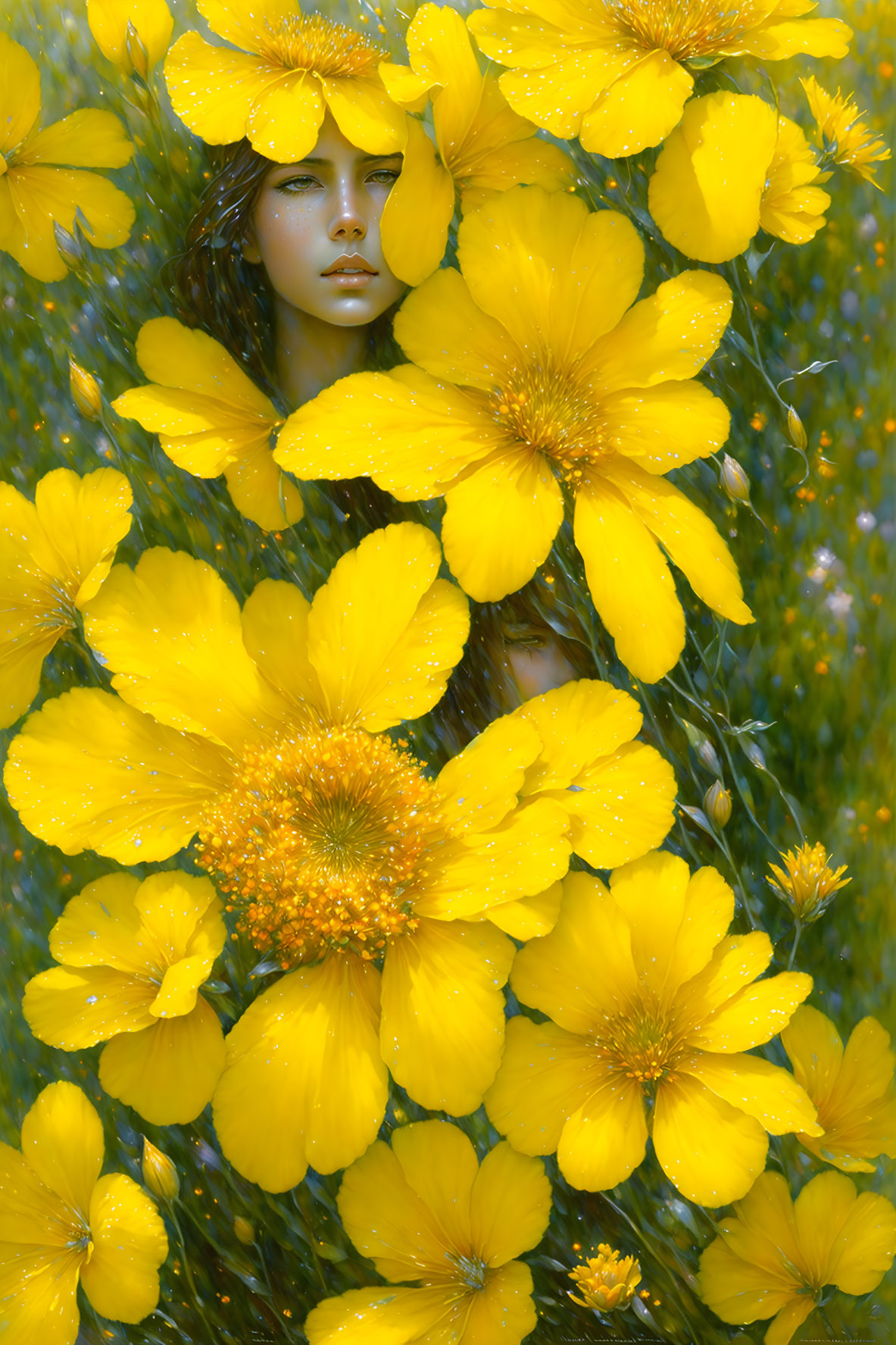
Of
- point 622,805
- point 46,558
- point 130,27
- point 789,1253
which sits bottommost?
point 789,1253

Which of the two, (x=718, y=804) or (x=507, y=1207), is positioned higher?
(x=718, y=804)

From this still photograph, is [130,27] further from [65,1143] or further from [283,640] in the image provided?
[65,1143]

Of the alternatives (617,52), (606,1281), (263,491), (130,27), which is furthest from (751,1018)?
(130,27)

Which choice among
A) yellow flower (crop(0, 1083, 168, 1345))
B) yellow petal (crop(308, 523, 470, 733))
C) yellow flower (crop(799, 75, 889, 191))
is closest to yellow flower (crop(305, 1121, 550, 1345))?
yellow flower (crop(0, 1083, 168, 1345))

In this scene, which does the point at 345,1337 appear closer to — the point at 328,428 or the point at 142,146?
the point at 328,428

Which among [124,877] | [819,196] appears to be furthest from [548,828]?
[819,196]

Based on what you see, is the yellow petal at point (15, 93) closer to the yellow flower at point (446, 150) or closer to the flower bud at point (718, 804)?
the yellow flower at point (446, 150)
